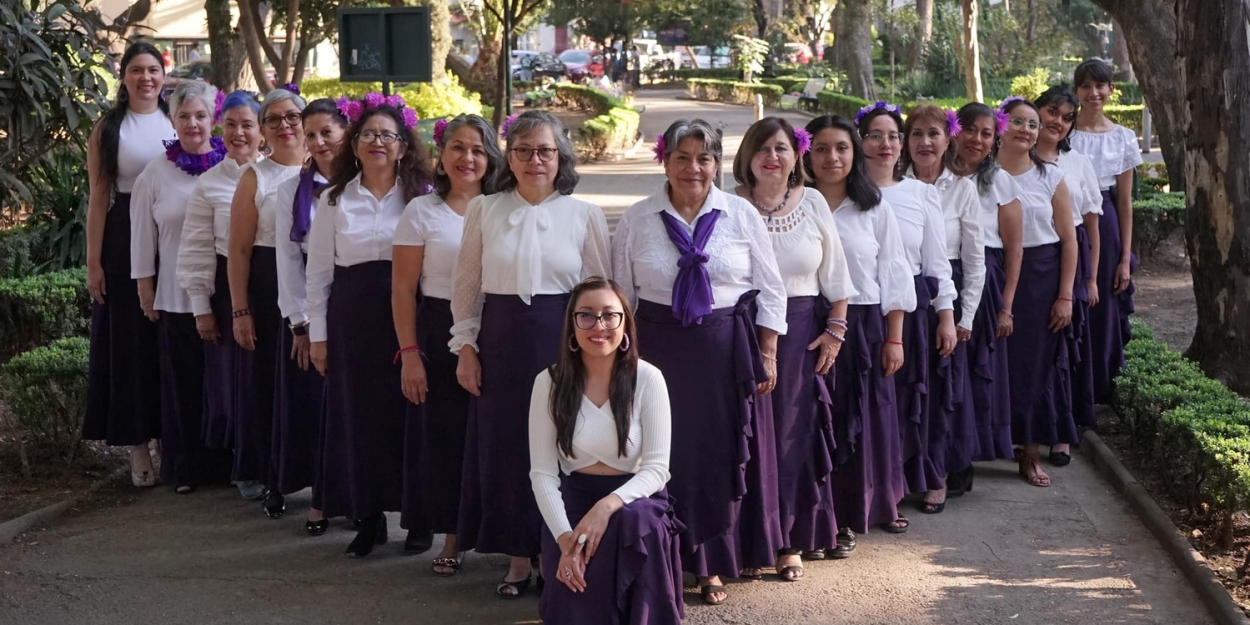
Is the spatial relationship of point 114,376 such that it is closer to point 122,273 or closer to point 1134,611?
point 122,273

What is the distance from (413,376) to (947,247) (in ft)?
8.81

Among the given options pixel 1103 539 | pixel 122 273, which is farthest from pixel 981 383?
pixel 122 273

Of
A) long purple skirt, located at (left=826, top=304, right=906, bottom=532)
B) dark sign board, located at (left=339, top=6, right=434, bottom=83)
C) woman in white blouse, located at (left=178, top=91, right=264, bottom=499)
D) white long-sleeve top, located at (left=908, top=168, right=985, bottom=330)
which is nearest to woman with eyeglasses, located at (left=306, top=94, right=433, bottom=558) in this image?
woman in white blouse, located at (left=178, top=91, right=264, bottom=499)

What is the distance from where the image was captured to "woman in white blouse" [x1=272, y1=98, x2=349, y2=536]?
5.77m

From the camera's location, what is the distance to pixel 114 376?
6.85 meters

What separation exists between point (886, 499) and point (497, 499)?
1.86 metres

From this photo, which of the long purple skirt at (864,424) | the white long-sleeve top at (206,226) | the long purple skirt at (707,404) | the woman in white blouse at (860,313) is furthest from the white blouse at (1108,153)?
the white long-sleeve top at (206,226)

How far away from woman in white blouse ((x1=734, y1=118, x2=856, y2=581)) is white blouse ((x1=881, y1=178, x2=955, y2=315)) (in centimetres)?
56

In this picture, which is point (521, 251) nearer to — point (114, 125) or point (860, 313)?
point (860, 313)

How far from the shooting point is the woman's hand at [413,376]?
5312 mm

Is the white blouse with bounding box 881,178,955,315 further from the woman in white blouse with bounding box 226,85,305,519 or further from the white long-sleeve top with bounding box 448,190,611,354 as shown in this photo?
the woman in white blouse with bounding box 226,85,305,519

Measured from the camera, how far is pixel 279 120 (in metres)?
5.97

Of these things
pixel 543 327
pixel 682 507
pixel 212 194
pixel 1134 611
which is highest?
pixel 212 194

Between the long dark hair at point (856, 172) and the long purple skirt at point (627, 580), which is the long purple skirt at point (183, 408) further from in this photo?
the long dark hair at point (856, 172)
